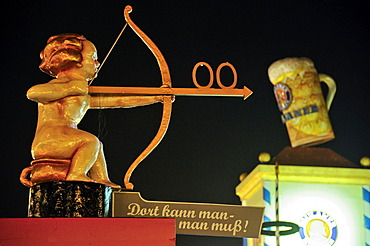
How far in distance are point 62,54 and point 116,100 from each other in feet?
1.10

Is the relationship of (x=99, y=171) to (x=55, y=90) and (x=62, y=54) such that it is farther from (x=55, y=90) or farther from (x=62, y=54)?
(x=62, y=54)

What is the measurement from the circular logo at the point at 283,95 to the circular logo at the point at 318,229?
1.59 metres

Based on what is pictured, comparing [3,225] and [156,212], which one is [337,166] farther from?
[3,225]

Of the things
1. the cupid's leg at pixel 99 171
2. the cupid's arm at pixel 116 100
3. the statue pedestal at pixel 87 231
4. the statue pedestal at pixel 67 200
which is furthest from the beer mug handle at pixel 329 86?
the statue pedestal at pixel 87 231

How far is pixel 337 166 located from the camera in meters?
11.2

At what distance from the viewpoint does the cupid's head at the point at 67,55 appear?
386 centimetres

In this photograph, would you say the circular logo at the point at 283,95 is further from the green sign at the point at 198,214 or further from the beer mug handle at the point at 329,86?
the green sign at the point at 198,214

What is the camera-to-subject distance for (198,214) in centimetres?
385

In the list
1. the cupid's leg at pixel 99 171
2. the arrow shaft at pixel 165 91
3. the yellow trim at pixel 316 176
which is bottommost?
the cupid's leg at pixel 99 171

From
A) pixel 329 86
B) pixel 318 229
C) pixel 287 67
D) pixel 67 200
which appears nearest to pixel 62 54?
pixel 67 200

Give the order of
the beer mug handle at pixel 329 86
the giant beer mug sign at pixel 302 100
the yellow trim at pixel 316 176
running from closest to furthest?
1. the yellow trim at pixel 316 176
2. the giant beer mug sign at pixel 302 100
3. the beer mug handle at pixel 329 86

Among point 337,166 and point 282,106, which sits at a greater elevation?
point 282,106

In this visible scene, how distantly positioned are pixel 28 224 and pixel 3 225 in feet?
0.32

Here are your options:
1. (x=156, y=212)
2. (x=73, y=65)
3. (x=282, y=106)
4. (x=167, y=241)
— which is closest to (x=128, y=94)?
(x=73, y=65)
